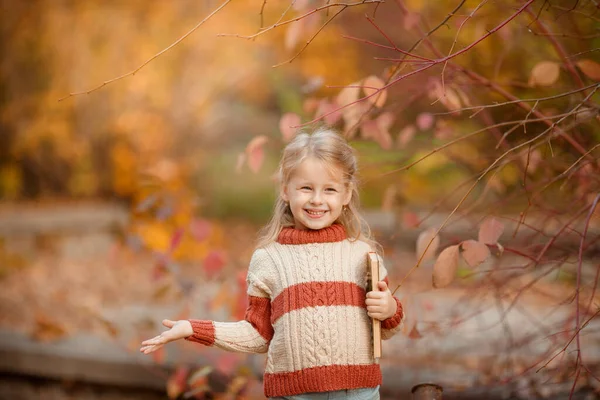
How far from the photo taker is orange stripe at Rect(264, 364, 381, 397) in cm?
194

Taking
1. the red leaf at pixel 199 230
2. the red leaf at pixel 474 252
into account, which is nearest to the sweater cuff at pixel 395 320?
the red leaf at pixel 474 252

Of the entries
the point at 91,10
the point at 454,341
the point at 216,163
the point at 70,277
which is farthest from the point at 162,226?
the point at 454,341

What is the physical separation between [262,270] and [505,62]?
3.09 metres

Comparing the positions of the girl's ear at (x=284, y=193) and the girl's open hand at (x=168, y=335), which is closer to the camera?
the girl's open hand at (x=168, y=335)

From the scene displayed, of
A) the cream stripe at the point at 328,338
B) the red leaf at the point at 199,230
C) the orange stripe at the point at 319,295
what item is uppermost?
the red leaf at the point at 199,230

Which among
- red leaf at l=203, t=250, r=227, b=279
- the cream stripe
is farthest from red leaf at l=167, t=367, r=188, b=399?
the cream stripe

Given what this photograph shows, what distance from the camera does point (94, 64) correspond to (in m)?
7.43

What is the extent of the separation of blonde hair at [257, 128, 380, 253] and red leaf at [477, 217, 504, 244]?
30 centimetres

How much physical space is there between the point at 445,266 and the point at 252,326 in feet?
1.77

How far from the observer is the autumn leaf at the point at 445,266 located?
2.01 metres

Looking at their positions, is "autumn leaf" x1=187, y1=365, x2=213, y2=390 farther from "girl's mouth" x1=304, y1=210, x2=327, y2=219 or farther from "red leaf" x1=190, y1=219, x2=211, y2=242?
"girl's mouth" x1=304, y1=210, x2=327, y2=219

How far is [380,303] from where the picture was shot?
193 cm

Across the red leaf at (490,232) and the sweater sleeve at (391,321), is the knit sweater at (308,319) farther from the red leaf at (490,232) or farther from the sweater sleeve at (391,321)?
the red leaf at (490,232)

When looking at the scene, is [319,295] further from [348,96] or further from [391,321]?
[348,96]
